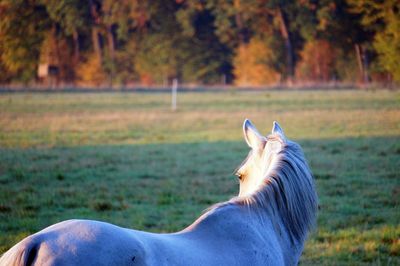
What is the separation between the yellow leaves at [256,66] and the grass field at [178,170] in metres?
26.6

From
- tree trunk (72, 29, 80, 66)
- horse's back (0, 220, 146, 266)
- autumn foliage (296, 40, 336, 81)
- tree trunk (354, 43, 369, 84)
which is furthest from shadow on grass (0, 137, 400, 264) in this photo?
tree trunk (72, 29, 80, 66)

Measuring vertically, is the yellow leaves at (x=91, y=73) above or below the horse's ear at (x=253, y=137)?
above

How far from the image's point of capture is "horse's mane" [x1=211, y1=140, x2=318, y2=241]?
311cm

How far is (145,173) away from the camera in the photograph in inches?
377

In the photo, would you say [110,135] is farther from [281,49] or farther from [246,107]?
[281,49]

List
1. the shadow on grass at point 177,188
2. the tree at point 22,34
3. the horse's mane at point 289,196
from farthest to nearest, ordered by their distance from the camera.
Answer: the tree at point 22,34
the shadow on grass at point 177,188
the horse's mane at point 289,196

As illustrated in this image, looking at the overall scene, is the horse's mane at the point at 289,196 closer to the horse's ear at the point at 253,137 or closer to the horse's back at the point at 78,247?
the horse's ear at the point at 253,137

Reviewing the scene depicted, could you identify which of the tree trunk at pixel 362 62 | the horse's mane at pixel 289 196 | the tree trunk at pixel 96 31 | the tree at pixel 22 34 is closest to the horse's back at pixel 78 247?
the horse's mane at pixel 289 196

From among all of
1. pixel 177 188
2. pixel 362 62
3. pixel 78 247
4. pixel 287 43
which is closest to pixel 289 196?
pixel 78 247

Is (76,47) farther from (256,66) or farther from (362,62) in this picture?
(362,62)

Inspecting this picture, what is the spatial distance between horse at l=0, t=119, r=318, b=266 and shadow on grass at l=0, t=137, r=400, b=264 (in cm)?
198

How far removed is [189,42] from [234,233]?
1895 inches

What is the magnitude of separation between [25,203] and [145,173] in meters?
2.74

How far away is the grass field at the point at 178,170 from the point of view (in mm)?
6152
